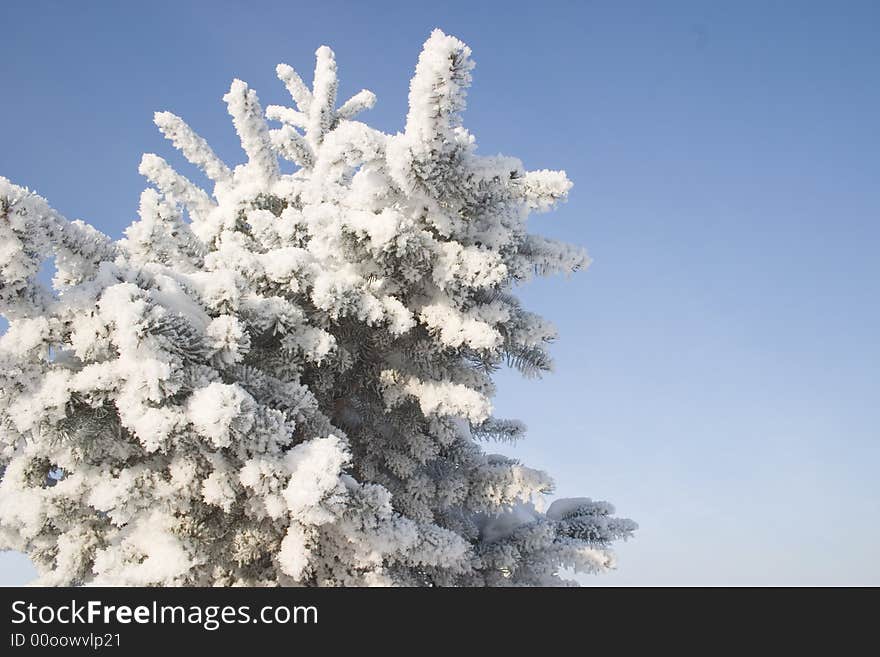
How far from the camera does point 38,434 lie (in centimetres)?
387

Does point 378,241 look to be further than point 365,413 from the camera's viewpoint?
No

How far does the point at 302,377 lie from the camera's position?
5.49 m

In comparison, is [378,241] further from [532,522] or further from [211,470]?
[532,522]

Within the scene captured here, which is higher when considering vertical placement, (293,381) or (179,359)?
(293,381)

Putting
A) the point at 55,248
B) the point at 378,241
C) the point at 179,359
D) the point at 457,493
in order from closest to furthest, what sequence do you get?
the point at 179,359
the point at 55,248
the point at 378,241
the point at 457,493

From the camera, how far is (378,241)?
4.73 meters

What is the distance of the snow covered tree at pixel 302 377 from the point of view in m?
3.68

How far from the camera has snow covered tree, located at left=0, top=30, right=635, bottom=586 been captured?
3.68 meters
